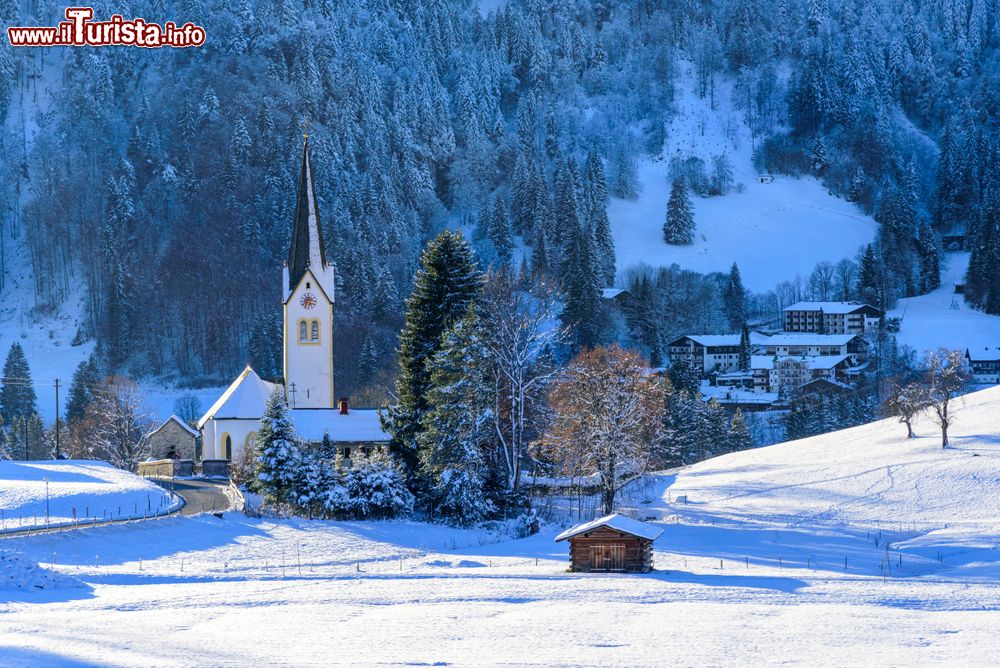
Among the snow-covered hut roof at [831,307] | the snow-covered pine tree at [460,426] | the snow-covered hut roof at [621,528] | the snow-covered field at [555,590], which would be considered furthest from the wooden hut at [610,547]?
the snow-covered hut roof at [831,307]

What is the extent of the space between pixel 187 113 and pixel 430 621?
462 ft

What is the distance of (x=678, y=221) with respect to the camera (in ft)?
571

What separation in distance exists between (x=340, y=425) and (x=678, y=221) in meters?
105

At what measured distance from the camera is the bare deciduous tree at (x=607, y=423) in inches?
2253

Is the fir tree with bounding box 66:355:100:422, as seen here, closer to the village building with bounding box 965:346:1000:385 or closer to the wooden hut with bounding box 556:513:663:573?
the wooden hut with bounding box 556:513:663:573

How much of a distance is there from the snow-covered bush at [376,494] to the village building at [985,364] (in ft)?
304

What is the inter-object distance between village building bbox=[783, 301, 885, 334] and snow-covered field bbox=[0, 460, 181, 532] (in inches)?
4069

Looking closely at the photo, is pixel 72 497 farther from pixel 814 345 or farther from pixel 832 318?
pixel 832 318

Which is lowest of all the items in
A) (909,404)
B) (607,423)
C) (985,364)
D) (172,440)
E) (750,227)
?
(172,440)

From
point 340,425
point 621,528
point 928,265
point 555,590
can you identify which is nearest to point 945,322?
point 928,265

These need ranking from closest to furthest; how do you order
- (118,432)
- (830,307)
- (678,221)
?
(118,432) → (830,307) → (678,221)

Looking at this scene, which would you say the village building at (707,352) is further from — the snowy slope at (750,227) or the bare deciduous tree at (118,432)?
the bare deciduous tree at (118,432)

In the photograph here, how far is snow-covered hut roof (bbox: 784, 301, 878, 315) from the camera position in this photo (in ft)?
504

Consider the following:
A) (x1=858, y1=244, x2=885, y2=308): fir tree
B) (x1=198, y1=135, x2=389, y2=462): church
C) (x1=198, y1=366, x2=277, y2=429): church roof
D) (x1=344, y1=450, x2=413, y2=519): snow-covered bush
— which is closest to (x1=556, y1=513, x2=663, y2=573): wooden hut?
(x1=344, y1=450, x2=413, y2=519): snow-covered bush
